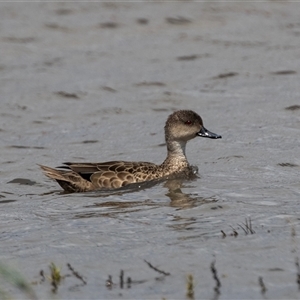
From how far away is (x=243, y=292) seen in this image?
21.8 ft

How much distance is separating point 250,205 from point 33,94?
7.84 meters

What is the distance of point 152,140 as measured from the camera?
13961 millimetres

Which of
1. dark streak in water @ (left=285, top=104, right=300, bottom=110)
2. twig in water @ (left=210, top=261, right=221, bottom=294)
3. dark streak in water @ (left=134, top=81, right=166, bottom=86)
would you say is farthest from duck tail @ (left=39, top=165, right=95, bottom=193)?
dark streak in water @ (left=134, top=81, right=166, bottom=86)

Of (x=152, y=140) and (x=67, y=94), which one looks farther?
(x=67, y=94)

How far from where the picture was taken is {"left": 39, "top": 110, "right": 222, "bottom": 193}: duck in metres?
10.9

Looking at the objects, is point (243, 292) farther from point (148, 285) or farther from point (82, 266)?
point (82, 266)

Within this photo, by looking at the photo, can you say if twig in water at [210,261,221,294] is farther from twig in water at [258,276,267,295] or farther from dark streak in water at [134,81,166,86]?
dark streak in water at [134,81,166,86]

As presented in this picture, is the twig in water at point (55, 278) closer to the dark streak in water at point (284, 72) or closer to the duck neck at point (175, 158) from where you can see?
the duck neck at point (175, 158)

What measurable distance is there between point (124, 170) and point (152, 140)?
10.0 ft

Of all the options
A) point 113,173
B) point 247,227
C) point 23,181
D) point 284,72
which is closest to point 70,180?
point 113,173

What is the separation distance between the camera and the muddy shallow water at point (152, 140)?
736 cm

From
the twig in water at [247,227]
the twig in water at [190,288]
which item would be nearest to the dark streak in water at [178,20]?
the twig in water at [247,227]

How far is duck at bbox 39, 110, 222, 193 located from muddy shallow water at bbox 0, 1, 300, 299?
20 cm

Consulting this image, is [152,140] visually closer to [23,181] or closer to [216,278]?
[23,181]
